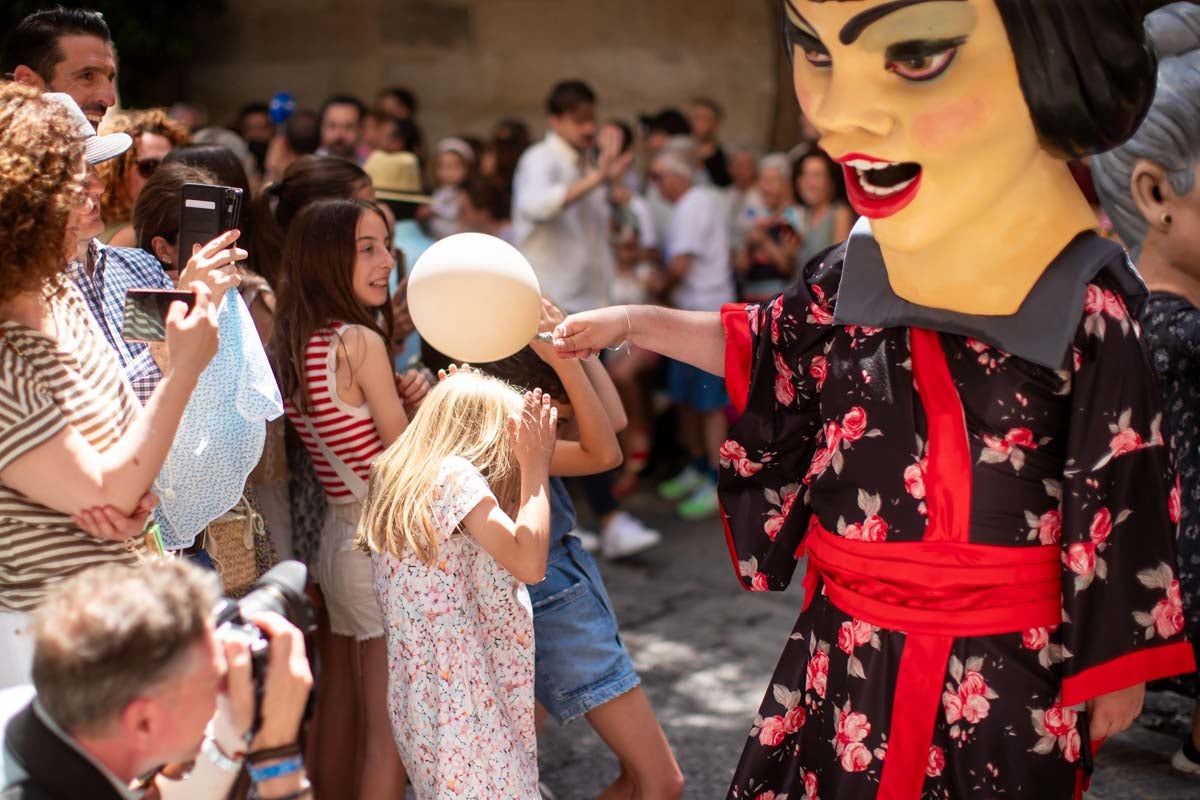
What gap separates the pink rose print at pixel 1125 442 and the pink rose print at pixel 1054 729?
49 centimetres

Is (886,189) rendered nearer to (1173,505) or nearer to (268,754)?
(1173,505)

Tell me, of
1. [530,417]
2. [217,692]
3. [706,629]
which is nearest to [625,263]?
[706,629]

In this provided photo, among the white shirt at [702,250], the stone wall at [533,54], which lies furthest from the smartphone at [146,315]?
the stone wall at [533,54]

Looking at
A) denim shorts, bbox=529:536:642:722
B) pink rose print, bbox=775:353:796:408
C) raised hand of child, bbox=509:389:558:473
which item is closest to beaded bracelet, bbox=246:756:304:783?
raised hand of child, bbox=509:389:558:473

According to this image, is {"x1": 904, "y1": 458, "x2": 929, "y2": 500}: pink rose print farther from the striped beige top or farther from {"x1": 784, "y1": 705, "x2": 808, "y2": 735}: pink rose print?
the striped beige top

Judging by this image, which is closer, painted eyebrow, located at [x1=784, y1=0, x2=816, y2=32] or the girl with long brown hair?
painted eyebrow, located at [x1=784, y1=0, x2=816, y2=32]

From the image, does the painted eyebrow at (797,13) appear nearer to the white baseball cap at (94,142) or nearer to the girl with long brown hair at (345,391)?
the girl with long brown hair at (345,391)

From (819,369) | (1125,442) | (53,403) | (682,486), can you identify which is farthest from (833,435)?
(682,486)

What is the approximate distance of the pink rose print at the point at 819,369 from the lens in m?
2.65

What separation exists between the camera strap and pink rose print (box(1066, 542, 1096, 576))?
157 centimetres

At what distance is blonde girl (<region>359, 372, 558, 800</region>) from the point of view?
2555mm

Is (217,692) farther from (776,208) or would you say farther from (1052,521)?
(776,208)

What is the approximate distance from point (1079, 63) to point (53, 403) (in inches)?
70.6

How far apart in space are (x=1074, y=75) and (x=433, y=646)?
5.24 ft
